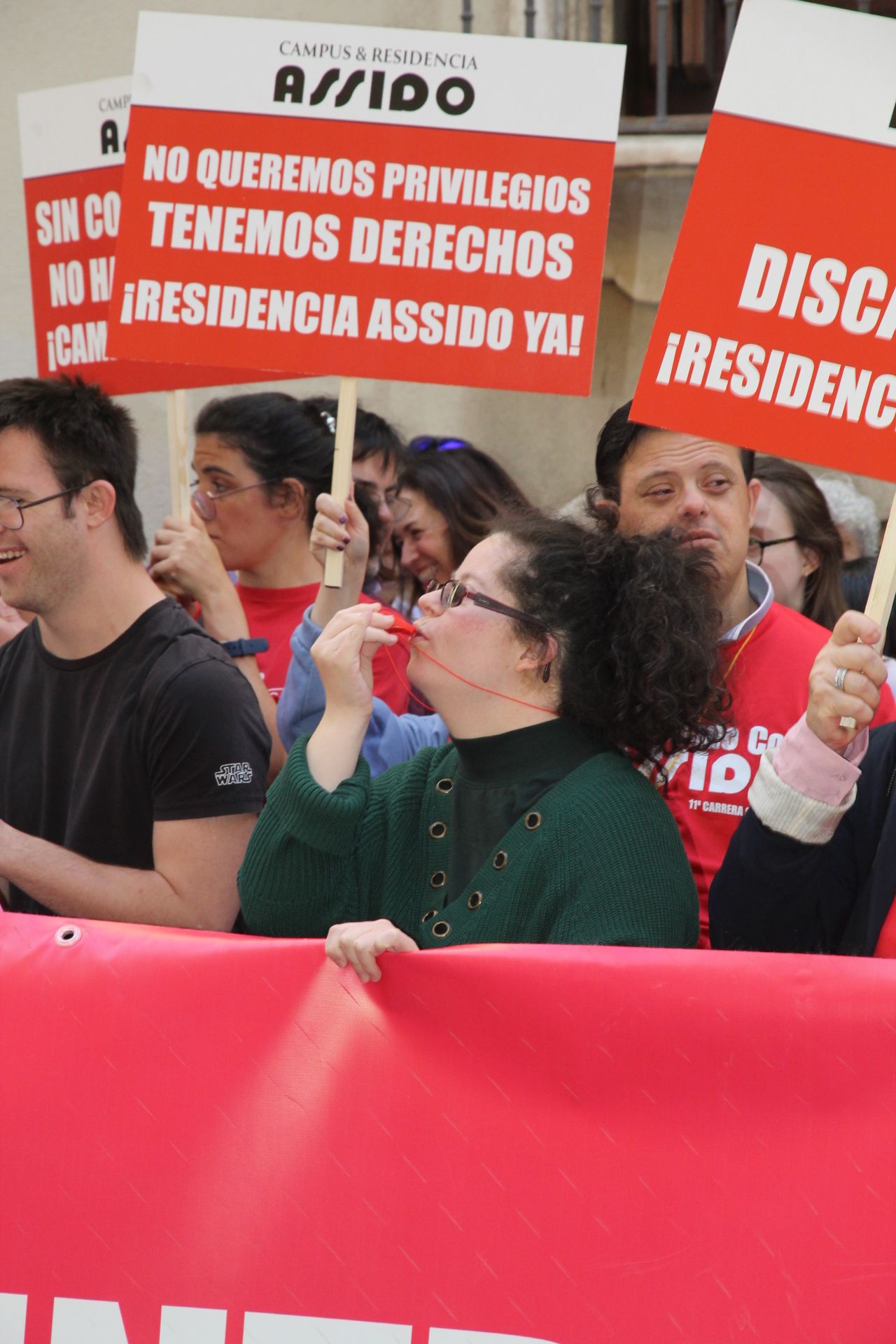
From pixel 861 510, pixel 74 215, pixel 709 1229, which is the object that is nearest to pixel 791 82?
pixel 709 1229

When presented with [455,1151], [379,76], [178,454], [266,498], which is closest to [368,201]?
[379,76]

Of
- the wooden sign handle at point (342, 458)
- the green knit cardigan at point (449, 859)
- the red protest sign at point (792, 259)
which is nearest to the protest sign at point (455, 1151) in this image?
the green knit cardigan at point (449, 859)

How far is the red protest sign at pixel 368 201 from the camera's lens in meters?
3.20

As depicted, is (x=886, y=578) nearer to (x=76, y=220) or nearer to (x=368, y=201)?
(x=368, y=201)

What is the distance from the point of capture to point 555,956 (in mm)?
1995

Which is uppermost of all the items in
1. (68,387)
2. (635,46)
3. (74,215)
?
(635,46)

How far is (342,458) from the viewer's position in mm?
3229

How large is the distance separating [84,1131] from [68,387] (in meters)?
1.79

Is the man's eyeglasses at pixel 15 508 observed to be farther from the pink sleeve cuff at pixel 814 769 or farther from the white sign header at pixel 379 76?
the pink sleeve cuff at pixel 814 769

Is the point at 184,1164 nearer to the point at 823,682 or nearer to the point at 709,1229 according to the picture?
the point at 709,1229

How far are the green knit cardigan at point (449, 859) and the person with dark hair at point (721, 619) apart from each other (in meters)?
0.23

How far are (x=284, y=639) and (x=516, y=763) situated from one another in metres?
1.66

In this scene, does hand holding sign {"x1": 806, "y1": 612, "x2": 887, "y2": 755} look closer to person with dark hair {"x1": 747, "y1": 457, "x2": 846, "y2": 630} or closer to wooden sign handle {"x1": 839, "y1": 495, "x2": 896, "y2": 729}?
wooden sign handle {"x1": 839, "y1": 495, "x2": 896, "y2": 729}

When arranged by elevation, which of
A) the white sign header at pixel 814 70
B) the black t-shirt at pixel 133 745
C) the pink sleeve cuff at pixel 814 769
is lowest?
the black t-shirt at pixel 133 745
